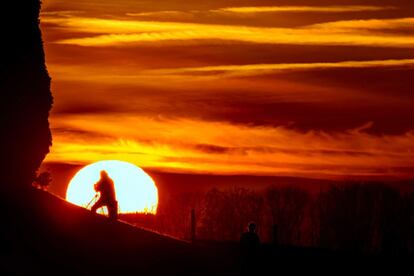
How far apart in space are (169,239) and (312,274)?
895 centimetres

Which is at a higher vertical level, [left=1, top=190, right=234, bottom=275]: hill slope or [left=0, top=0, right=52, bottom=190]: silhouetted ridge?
[left=0, top=0, right=52, bottom=190]: silhouetted ridge

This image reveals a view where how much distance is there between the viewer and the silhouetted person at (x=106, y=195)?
40.2m

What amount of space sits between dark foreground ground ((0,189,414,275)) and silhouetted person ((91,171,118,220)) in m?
0.67

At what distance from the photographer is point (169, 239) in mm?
40781

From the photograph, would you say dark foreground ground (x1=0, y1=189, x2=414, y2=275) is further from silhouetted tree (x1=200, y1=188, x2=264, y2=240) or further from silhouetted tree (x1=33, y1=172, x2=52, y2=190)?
silhouetted tree (x1=200, y1=188, x2=264, y2=240)

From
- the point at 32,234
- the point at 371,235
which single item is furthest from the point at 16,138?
the point at 371,235

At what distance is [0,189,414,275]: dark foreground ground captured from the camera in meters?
34.1

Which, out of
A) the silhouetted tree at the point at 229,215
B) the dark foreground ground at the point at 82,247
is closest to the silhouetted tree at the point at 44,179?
the dark foreground ground at the point at 82,247

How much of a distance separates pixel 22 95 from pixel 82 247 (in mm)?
4472

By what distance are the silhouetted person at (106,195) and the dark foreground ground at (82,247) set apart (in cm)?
67

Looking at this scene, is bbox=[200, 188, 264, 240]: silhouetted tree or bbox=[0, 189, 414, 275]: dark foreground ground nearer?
bbox=[0, 189, 414, 275]: dark foreground ground

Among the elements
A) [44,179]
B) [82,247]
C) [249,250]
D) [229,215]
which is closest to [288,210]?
[229,215]

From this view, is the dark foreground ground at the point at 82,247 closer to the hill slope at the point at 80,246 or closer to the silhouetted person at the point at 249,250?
the hill slope at the point at 80,246

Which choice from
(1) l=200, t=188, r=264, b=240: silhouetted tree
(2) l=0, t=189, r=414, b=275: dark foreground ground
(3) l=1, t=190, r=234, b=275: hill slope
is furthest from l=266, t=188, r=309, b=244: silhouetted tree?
(3) l=1, t=190, r=234, b=275: hill slope
